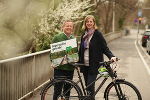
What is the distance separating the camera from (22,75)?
7551 millimetres

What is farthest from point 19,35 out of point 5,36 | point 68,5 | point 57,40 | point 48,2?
point 57,40

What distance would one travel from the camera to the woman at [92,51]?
640 centimetres

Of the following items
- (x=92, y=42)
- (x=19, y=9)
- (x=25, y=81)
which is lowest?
(x=25, y=81)

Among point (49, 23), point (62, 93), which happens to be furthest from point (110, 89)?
point (49, 23)

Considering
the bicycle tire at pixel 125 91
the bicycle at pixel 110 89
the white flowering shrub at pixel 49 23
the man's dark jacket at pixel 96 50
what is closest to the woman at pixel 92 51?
the man's dark jacket at pixel 96 50

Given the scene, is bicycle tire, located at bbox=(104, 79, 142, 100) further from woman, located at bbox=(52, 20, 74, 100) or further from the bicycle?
woman, located at bbox=(52, 20, 74, 100)

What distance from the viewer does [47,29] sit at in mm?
16766

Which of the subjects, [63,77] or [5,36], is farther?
[5,36]

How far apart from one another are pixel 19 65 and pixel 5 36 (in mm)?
7397

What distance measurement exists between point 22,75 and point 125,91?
7.44 feet

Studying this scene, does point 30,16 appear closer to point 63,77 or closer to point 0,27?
point 0,27

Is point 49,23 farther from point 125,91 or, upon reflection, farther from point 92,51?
point 125,91

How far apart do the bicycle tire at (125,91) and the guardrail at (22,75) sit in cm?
176

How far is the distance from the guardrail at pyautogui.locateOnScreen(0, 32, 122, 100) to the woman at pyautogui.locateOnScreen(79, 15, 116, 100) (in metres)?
1.32
